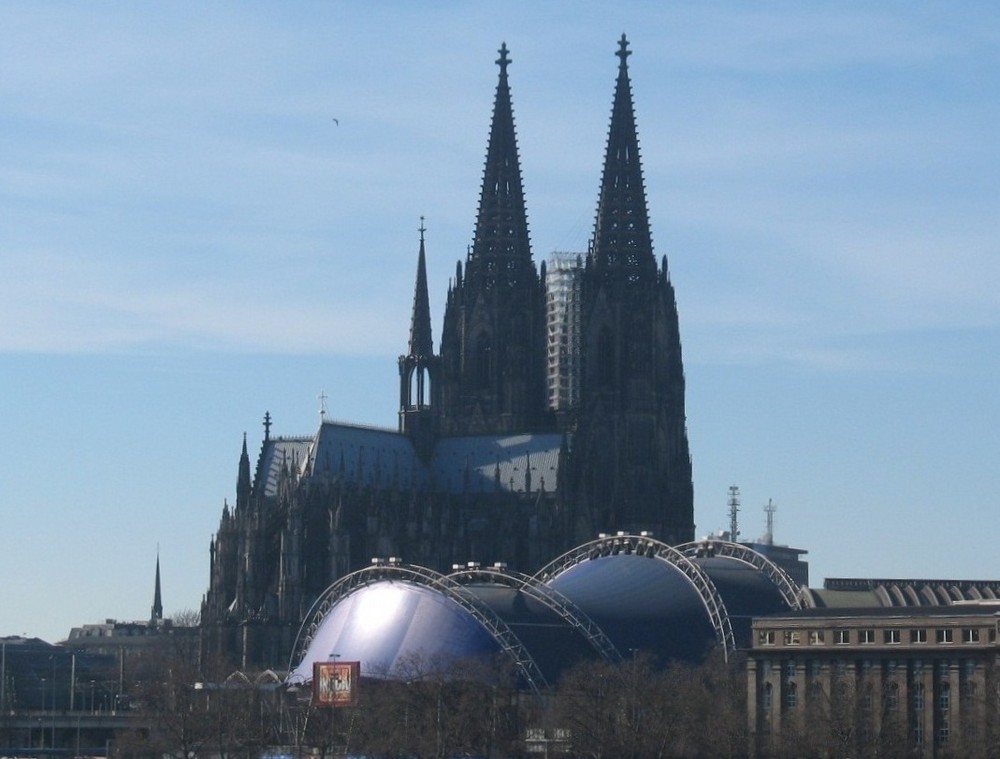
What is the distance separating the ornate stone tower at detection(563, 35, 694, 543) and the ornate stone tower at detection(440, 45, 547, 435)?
16.9 feet

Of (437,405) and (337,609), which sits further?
(437,405)

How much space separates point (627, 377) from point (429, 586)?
123 feet

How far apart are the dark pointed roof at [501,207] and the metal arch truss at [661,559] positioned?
26572 mm

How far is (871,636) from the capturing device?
411 feet

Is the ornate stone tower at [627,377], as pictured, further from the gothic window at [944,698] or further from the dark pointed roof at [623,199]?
the gothic window at [944,698]

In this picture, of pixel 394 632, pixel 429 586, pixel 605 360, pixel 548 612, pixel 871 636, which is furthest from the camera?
pixel 605 360

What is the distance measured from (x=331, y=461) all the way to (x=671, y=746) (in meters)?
66.8

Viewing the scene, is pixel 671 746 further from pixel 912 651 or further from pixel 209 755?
pixel 209 755

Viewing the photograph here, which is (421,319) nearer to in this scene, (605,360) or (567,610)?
(605,360)

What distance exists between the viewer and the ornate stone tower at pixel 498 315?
195 meters

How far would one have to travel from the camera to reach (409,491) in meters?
189

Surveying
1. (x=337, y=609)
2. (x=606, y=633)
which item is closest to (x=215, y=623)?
(x=337, y=609)

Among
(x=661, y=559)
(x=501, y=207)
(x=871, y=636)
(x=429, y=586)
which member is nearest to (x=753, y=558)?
(x=661, y=559)

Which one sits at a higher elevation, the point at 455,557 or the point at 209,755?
the point at 455,557
